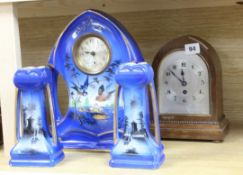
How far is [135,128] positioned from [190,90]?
0.23 metres

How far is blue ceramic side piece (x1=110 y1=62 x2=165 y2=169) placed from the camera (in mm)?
721

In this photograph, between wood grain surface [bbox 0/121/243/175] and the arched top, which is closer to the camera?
wood grain surface [bbox 0/121/243/175]

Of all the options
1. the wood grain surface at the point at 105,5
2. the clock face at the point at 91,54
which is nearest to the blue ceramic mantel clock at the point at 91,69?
the clock face at the point at 91,54

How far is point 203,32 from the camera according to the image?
3.43 ft

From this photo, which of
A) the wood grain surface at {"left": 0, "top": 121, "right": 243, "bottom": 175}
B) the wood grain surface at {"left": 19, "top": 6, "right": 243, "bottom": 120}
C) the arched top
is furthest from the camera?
the wood grain surface at {"left": 19, "top": 6, "right": 243, "bottom": 120}

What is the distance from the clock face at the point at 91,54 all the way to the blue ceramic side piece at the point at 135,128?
12 centimetres

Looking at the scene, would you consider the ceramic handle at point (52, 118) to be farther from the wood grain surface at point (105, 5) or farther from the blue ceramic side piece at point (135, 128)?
the wood grain surface at point (105, 5)

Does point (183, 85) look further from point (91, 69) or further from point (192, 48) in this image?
point (91, 69)

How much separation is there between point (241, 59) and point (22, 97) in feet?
1.79

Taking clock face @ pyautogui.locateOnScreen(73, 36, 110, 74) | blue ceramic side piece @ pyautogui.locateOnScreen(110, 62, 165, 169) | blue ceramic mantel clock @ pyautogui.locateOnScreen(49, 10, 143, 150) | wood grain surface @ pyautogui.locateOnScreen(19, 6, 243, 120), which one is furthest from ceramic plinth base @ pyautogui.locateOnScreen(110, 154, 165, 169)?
wood grain surface @ pyautogui.locateOnScreen(19, 6, 243, 120)

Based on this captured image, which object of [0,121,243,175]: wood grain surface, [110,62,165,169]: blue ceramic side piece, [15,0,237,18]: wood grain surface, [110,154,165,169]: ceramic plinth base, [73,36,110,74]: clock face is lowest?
[0,121,243,175]: wood grain surface

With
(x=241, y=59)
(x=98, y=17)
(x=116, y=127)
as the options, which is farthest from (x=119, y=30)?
(x=241, y=59)

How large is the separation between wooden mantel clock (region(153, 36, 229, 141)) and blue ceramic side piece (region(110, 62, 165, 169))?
0.18 m

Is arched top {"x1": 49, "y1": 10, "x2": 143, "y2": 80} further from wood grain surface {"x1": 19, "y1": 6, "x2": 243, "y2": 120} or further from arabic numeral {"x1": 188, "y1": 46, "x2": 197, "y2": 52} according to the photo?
wood grain surface {"x1": 19, "y1": 6, "x2": 243, "y2": 120}
